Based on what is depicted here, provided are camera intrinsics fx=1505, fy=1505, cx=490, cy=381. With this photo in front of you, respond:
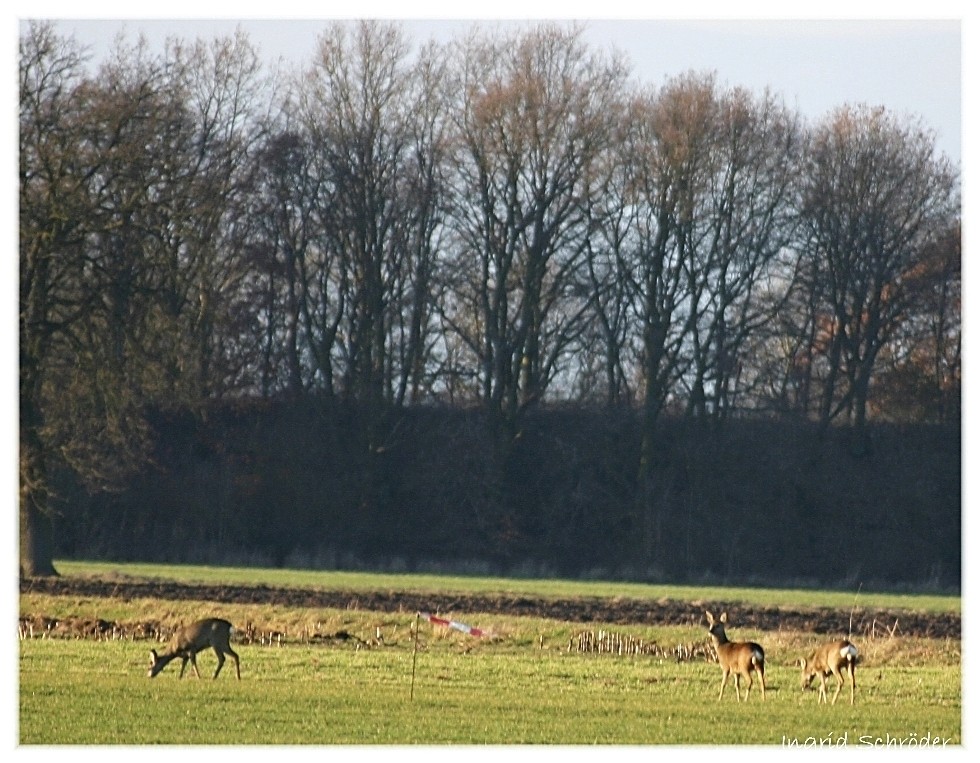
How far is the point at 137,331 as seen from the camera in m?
32.9

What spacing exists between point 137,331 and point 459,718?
19.4 metres

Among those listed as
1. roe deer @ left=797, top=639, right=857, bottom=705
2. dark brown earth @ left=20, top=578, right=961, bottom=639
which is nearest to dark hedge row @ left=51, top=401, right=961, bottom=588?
dark brown earth @ left=20, top=578, right=961, bottom=639

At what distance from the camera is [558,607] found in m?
27.4

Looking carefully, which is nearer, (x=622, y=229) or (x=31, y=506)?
(x=31, y=506)

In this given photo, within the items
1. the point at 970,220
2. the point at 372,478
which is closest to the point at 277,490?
the point at 372,478

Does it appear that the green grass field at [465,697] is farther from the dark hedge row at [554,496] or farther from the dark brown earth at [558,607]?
the dark hedge row at [554,496]

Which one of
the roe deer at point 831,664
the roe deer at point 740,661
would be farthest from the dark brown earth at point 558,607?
the roe deer at point 740,661

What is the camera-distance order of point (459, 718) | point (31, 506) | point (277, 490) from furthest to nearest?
point (277, 490)
point (31, 506)
point (459, 718)

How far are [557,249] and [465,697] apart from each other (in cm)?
3186

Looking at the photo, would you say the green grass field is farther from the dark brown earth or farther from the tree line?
the tree line

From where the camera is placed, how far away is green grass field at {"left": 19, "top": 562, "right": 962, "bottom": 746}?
49.2 feet

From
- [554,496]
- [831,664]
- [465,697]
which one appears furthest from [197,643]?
[554,496]

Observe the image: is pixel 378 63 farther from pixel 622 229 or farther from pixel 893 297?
pixel 893 297

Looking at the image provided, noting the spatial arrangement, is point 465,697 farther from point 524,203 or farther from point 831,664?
point 524,203
